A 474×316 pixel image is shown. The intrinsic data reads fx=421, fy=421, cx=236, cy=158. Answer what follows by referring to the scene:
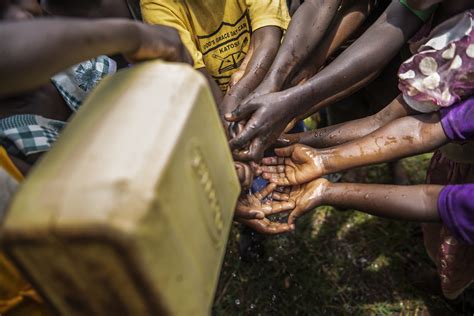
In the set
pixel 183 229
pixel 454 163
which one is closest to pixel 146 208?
pixel 183 229

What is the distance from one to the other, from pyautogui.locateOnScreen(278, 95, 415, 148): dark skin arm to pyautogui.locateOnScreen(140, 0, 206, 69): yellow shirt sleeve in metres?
0.56

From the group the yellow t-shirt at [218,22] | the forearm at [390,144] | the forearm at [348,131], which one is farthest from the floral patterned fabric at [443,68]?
the yellow t-shirt at [218,22]

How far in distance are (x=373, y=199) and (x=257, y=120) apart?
0.57 meters

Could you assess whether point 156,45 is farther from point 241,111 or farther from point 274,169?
point 274,169

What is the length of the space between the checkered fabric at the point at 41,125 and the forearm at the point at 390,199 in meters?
1.05

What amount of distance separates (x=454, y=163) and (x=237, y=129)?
3.44ft

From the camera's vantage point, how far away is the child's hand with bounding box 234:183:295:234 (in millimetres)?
1621

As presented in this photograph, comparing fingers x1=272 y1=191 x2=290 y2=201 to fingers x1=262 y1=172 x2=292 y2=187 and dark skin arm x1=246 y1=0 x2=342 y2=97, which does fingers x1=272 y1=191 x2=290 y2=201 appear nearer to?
fingers x1=262 y1=172 x2=292 y2=187

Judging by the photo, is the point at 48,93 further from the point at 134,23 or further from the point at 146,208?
the point at 146,208

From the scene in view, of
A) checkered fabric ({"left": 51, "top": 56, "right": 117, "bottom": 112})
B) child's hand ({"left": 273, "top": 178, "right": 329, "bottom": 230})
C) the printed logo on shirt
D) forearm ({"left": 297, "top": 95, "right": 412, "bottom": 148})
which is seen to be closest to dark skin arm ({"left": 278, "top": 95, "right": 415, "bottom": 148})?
forearm ({"left": 297, "top": 95, "right": 412, "bottom": 148})

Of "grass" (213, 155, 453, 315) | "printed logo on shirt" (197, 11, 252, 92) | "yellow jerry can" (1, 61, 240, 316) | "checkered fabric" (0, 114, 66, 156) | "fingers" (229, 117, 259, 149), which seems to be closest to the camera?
"yellow jerry can" (1, 61, 240, 316)

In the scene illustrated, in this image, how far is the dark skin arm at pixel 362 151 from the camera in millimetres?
1681

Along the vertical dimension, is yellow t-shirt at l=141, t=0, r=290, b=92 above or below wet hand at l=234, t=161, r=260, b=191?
above

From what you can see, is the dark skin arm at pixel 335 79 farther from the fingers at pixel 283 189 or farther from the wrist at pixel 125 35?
the wrist at pixel 125 35
